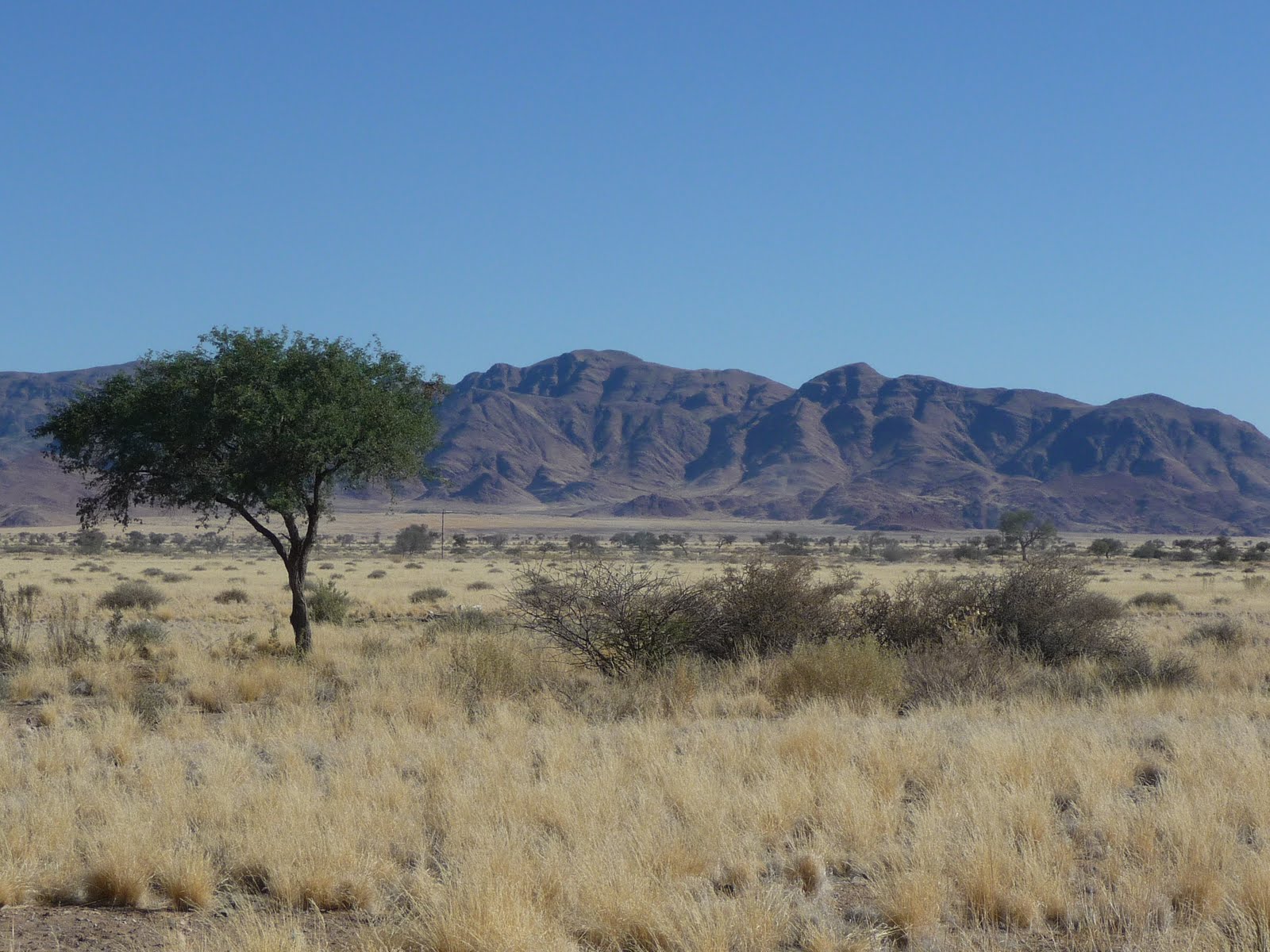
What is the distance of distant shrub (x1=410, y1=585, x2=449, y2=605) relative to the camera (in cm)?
3556

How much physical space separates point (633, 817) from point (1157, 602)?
32313mm

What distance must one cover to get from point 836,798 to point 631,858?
6.86 ft

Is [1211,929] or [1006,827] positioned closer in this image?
[1211,929]

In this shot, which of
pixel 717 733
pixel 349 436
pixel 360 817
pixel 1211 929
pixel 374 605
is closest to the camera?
pixel 1211 929

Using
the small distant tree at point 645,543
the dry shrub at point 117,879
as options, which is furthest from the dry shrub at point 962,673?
the small distant tree at point 645,543

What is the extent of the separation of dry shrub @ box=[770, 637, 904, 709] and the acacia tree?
26.6ft

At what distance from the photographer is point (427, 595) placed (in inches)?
1447

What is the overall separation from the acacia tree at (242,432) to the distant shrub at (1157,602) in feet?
82.7

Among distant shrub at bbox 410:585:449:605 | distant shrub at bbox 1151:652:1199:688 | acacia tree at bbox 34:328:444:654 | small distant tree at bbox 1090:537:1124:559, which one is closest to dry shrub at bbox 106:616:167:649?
acacia tree at bbox 34:328:444:654

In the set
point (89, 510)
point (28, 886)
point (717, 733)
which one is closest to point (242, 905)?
point (28, 886)

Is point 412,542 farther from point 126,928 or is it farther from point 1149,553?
point 126,928

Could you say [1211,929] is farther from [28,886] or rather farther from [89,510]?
[89,510]

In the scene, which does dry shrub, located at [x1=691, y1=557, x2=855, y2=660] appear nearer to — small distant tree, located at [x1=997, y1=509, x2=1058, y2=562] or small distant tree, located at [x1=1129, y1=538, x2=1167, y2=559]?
small distant tree, located at [x1=997, y1=509, x2=1058, y2=562]

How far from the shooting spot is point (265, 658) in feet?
59.3
